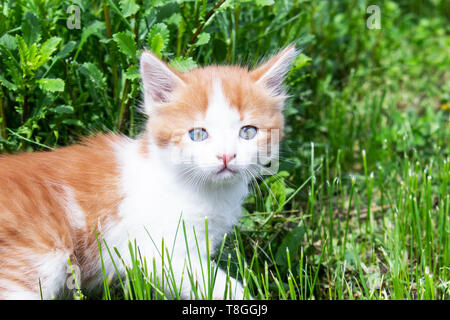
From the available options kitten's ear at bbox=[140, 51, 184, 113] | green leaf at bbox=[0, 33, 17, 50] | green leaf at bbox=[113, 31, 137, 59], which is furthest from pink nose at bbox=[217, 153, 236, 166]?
green leaf at bbox=[0, 33, 17, 50]

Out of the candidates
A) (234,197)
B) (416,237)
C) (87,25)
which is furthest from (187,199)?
(416,237)

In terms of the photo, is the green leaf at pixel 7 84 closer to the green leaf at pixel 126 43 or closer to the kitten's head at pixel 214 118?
the green leaf at pixel 126 43

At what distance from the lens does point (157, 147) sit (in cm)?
203

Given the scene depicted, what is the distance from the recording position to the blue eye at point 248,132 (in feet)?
6.32

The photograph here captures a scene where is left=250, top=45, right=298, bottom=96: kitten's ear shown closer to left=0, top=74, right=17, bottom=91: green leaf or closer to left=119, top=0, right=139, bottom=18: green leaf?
left=119, top=0, right=139, bottom=18: green leaf

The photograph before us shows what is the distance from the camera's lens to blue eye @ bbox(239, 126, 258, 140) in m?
1.93

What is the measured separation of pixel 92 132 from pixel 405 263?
1469 millimetres

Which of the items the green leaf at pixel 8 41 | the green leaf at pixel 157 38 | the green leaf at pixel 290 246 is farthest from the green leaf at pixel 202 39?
the green leaf at pixel 290 246

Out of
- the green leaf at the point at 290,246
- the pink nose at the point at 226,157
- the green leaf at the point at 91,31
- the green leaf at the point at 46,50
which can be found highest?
the green leaf at the point at 91,31

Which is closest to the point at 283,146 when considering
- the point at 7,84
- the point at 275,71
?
the point at 275,71

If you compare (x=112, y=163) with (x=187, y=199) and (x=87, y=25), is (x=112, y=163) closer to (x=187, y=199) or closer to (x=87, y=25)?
(x=187, y=199)

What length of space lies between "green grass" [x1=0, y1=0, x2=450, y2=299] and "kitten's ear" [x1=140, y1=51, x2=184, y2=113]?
188 millimetres

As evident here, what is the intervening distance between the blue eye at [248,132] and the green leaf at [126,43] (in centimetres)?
58

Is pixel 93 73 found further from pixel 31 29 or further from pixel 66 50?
pixel 31 29
